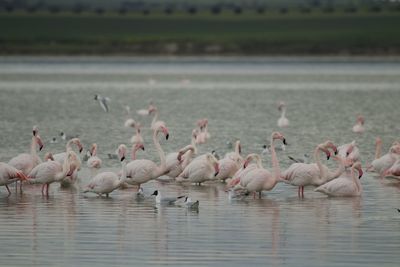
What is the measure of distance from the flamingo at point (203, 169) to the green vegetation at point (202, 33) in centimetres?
6947

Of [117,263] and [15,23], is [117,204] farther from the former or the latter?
[15,23]

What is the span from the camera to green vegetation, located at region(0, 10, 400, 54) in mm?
90250

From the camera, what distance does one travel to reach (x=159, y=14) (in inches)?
4587

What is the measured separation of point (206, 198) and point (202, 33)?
83073mm

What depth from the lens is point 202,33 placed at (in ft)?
330

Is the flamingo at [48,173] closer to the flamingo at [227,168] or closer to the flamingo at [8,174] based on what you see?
the flamingo at [8,174]

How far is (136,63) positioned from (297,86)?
31489 millimetres

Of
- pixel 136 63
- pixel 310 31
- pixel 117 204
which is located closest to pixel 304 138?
pixel 117 204

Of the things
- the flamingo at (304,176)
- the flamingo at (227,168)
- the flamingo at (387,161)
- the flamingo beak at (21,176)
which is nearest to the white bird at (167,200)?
the flamingo at (304,176)

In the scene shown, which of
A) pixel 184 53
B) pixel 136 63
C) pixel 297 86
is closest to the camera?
pixel 297 86

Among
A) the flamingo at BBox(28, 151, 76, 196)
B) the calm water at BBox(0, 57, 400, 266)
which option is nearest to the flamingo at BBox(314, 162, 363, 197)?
the calm water at BBox(0, 57, 400, 266)

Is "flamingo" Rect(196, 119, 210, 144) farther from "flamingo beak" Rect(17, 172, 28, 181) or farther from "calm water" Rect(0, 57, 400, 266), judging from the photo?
"flamingo beak" Rect(17, 172, 28, 181)

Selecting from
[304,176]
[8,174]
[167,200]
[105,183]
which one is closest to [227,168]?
[304,176]

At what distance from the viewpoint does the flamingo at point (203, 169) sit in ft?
62.7
